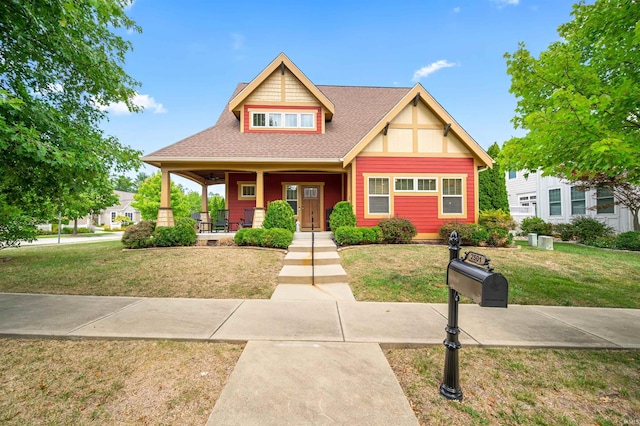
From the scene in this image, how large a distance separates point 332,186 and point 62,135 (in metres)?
10.8

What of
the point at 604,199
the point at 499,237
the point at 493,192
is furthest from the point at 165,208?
the point at 604,199

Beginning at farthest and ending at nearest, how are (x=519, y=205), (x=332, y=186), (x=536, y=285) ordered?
(x=519, y=205), (x=332, y=186), (x=536, y=285)

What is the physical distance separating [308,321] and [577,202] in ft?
66.3

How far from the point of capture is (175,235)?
955 centimetres

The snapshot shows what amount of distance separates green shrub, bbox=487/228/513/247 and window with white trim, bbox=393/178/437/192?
9.02 feet

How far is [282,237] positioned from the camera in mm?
8867

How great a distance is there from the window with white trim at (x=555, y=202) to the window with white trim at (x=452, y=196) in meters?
11.2

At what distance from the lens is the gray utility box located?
1777 mm

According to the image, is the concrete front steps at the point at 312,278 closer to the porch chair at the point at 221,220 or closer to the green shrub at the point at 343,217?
the green shrub at the point at 343,217

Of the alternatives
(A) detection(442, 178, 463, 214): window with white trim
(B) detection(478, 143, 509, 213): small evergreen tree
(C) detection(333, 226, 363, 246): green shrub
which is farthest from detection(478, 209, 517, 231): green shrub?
(C) detection(333, 226, 363, 246): green shrub

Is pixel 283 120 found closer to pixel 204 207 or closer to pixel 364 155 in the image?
pixel 364 155

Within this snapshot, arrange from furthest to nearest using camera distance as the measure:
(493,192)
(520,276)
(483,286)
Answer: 1. (493,192)
2. (520,276)
3. (483,286)

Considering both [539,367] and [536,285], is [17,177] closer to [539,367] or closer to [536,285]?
[539,367]

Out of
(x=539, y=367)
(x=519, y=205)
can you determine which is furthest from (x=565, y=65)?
(x=519, y=205)
